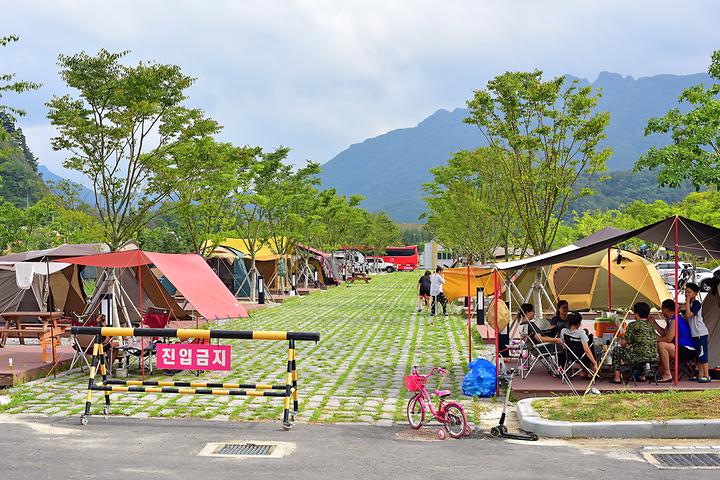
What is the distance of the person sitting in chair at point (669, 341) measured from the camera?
10461 millimetres

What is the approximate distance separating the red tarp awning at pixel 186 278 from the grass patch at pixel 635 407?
18.2ft

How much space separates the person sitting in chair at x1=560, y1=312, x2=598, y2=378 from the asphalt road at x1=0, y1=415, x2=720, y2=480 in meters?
2.90

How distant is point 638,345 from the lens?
34.2 feet

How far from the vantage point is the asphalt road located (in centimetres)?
653

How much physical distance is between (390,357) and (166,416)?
20.4 feet

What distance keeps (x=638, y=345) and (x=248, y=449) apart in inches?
224

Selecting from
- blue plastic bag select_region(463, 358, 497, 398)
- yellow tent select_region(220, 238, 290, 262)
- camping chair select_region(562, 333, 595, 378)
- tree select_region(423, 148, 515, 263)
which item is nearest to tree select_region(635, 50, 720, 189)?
tree select_region(423, 148, 515, 263)

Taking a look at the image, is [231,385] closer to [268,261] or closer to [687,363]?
[687,363]

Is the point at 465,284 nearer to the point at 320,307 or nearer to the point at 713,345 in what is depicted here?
the point at 713,345

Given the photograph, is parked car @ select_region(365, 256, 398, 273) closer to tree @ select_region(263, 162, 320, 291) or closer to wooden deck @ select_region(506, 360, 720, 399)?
tree @ select_region(263, 162, 320, 291)

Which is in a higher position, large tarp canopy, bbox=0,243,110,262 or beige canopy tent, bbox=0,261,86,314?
large tarp canopy, bbox=0,243,110,262

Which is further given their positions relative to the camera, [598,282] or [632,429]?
[598,282]

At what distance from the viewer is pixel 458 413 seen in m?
8.25

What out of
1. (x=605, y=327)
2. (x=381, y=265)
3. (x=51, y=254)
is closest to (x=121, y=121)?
(x=51, y=254)
